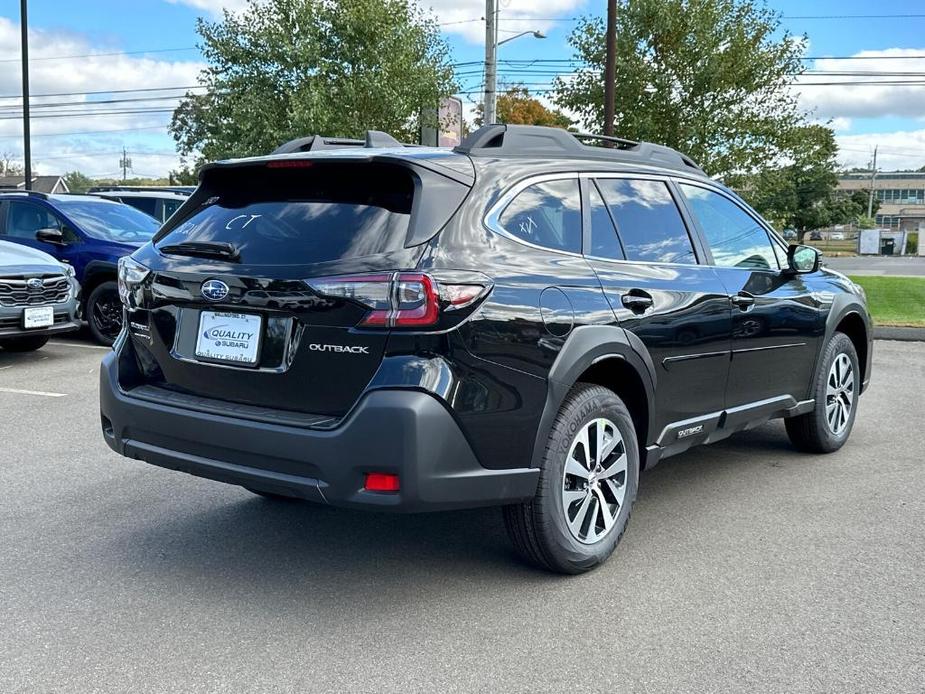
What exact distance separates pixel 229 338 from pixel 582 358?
1357 mm

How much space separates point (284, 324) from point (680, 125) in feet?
66.0

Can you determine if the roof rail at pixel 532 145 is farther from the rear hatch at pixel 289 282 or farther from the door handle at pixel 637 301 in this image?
the door handle at pixel 637 301

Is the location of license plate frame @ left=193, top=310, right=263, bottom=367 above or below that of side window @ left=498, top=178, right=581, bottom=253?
below

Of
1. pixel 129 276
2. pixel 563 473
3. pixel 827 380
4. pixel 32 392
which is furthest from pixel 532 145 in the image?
pixel 32 392

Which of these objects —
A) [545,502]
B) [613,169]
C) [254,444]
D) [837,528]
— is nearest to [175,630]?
[254,444]

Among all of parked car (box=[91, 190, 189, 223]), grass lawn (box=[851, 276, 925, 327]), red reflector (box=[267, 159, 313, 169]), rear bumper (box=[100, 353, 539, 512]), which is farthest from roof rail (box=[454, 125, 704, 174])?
parked car (box=[91, 190, 189, 223])

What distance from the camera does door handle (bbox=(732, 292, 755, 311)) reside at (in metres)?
4.81

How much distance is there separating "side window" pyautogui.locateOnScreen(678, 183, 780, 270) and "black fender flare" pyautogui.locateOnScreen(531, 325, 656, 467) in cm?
107

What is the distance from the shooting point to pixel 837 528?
448 cm

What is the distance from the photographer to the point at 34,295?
9516mm

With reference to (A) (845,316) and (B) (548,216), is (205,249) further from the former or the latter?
(A) (845,316)

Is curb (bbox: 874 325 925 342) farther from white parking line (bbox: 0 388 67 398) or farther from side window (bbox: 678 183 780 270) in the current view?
white parking line (bbox: 0 388 67 398)

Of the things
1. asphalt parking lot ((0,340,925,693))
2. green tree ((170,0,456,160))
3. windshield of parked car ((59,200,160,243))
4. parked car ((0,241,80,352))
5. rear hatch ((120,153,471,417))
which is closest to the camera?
asphalt parking lot ((0,340,925,693))

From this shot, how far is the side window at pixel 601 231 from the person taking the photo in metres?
4.08
